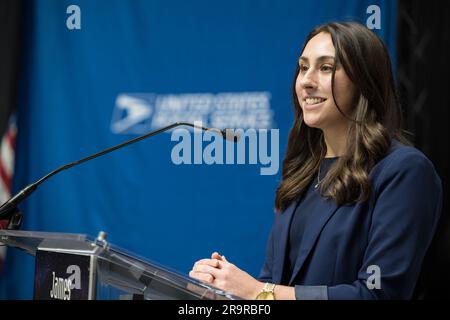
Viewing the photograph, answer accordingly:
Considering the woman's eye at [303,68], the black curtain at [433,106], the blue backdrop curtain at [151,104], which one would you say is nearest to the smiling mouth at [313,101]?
the woman's eye at [303,68]

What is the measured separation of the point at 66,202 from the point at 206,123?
39.2 inches

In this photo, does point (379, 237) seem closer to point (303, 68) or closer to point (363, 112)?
point (363, 112)

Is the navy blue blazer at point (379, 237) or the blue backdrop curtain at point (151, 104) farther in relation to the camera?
the blue backdrop curtain at point (151, 104)

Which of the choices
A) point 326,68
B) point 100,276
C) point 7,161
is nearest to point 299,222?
point 326,68

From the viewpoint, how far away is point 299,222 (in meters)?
1.75

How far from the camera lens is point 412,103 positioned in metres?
2.70

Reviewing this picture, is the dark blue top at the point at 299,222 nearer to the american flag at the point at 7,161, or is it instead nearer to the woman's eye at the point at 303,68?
the woman's eye at the point at 303,68

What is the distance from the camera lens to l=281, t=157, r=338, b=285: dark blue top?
1.72 metres

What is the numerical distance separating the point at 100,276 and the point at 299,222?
0.73 m

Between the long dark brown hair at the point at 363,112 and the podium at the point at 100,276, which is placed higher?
the long dark brown hair at the point at 363,112

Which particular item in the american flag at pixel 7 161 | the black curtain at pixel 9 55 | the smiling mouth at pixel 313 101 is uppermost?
the black curtain at pixel 9 55

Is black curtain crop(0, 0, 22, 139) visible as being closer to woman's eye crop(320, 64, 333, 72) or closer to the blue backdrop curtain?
the blue backdrop curtain

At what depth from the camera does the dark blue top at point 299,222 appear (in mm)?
1722

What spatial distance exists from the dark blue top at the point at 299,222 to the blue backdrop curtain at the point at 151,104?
4.58 feet
